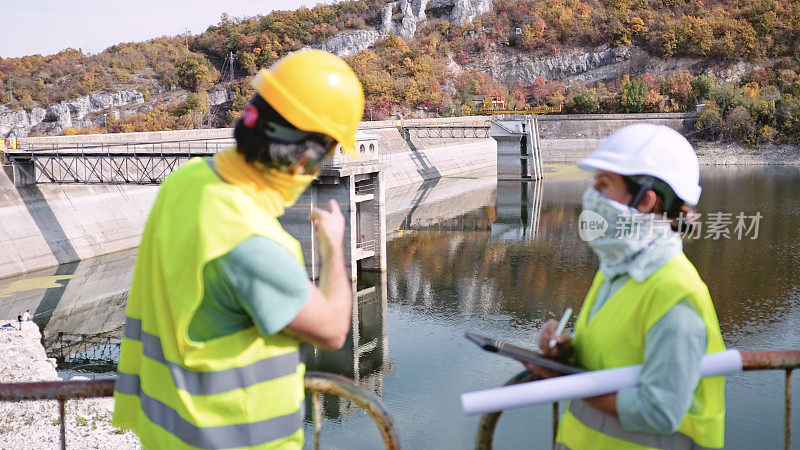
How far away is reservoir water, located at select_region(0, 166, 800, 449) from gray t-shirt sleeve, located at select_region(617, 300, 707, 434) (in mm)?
9044

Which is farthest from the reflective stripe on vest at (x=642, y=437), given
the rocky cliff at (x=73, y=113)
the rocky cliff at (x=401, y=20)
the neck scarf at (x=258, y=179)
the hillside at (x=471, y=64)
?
the rocky cliff at (x=401, y=20)

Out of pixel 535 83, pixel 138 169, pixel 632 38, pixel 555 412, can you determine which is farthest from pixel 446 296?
pixel 632 38

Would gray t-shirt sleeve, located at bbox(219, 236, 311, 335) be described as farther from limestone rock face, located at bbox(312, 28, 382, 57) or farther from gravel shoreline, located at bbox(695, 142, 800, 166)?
limestone rock face, located at bbox(312, 28, 382, 57)

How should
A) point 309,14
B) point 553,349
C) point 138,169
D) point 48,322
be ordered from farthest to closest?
point 309,14 < point 138,169 < point 48,322 < point 553,349

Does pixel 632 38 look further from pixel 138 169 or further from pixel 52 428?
pixel 52 428

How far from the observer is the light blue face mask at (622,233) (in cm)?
199

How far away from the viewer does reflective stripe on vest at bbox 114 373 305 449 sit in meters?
1.80

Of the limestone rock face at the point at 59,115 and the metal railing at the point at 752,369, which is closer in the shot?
the metal railing at the point at 752,369

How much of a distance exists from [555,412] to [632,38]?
7238 centimetres

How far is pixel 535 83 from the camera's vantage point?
221ft

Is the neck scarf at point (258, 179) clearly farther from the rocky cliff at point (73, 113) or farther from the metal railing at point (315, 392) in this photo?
the rocky cliff at point (73, 113)

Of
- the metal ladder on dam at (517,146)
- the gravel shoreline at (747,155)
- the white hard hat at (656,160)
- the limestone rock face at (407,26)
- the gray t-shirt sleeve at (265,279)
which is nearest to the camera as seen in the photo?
the gray t-shirt sleeve at (265,279)

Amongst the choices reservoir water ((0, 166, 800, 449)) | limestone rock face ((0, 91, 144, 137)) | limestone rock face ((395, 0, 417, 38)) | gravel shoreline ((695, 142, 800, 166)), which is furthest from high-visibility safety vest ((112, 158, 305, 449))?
limestone rock face ((395, 0, 417, 38))

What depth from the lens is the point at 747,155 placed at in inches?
2045
